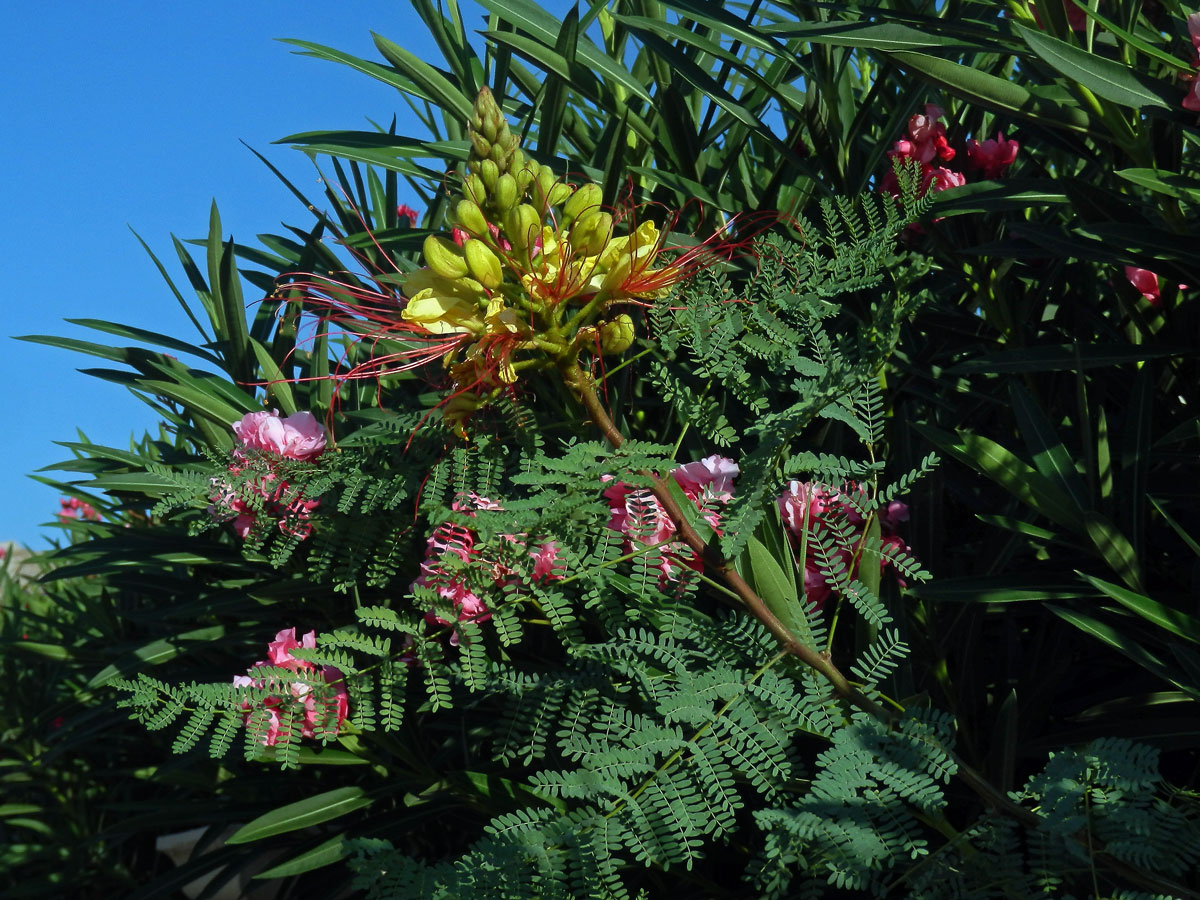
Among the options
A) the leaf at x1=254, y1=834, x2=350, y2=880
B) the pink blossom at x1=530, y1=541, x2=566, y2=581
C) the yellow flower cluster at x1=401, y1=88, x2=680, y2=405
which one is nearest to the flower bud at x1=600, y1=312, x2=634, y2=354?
the yellow flower cluster at x1=401, y1=88, x2=680, y2=405

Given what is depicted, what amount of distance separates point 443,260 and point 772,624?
1.61 feet

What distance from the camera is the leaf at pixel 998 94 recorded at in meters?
1.55

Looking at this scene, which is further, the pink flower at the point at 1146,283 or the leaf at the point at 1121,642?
the pink flower at the point at 1146,283

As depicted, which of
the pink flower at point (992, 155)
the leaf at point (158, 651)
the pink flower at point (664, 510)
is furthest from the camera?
the leaf at point (158, 651)

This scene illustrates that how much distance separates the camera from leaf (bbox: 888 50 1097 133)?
1.55 m

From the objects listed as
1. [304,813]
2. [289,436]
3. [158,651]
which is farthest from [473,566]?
Answer: [158,651]

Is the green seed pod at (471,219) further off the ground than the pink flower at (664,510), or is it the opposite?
the green seed pod at (471,219)

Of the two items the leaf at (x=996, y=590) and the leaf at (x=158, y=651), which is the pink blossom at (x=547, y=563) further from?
the leaf at (x=158, y=651)

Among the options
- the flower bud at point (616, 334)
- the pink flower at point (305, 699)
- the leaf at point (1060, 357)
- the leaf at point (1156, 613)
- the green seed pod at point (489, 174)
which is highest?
the green seed pod at point (489, 174)

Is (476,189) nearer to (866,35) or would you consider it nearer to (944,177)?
(866,35)

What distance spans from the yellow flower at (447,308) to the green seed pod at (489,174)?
0.31 feet

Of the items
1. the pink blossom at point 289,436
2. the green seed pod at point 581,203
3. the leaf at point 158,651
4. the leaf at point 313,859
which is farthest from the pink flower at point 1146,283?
the leaf at point 158,651

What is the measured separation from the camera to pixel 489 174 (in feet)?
3.47

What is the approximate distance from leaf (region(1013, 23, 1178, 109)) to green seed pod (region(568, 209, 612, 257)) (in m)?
0.67
